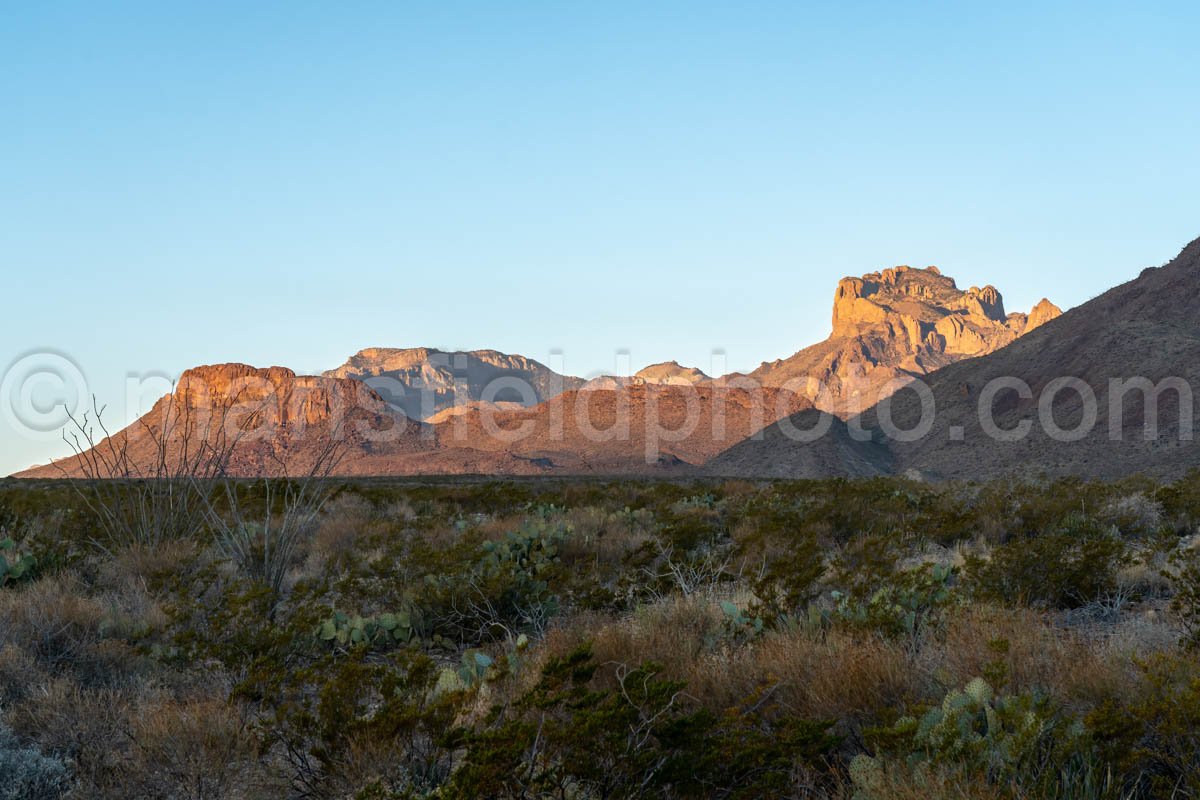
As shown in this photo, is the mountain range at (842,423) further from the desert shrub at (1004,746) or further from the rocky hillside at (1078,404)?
the desert shrub at (1004,746)

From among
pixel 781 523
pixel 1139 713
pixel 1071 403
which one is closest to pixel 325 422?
pixel 1071 403

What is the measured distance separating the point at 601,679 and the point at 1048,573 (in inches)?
165

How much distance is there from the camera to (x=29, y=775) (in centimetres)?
348

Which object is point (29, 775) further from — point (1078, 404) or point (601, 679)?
point (1078, 404)

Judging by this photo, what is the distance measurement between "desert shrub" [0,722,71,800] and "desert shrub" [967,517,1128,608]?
582 cm

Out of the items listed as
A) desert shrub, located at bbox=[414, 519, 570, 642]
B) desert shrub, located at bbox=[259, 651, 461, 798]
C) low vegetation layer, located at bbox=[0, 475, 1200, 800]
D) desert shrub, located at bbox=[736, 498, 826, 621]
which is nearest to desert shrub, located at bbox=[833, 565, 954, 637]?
low vegetation layer, located at bbox=[0, 475, 1200, 800]

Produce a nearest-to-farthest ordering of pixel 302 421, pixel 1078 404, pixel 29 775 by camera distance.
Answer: pixel 29 775 → pixel 1078 404 → pixel 302 421

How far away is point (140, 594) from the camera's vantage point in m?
7.41

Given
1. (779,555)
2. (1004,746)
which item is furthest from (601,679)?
(779,555)

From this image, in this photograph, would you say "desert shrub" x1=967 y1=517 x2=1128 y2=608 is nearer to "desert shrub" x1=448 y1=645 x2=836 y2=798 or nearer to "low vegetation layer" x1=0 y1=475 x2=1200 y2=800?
"low vegetation layer" x1=0 y1=475 x2=1200 y2=800

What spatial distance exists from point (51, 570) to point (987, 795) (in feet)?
28.2

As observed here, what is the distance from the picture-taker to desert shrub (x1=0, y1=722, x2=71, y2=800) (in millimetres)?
3402

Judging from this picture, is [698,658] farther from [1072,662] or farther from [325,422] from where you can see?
[325,422]

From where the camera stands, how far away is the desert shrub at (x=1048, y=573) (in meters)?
6.32
